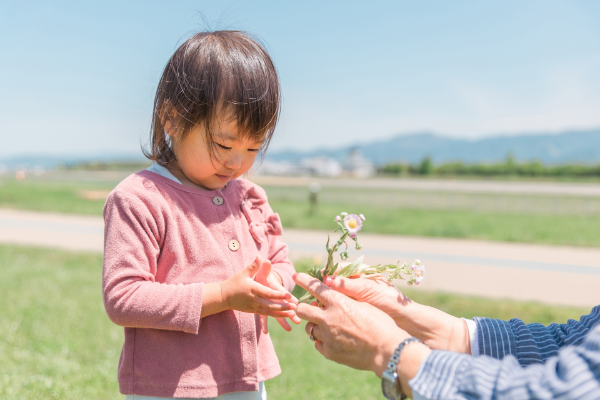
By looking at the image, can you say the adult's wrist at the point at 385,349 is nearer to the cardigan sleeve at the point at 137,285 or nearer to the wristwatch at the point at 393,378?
the wristwatch at the point at 393,378

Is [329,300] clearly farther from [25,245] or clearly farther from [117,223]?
[25,245]

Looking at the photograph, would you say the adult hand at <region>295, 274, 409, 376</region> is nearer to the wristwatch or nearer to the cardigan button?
the wristwatch

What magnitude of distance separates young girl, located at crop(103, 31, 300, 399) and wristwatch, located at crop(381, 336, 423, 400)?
334mm

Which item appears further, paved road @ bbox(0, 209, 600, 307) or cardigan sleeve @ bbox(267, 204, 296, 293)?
paved road @ bbox(0, 209, 600, 307)

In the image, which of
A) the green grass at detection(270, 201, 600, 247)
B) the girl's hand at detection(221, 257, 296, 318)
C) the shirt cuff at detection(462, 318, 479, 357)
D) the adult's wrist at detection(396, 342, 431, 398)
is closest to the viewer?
the adult's wrist at detection(396, 342, 431, 398)

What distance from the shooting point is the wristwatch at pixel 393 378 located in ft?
4.35

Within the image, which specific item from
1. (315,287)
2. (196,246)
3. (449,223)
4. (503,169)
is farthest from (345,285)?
(503,169)

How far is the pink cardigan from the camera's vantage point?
1.38 m

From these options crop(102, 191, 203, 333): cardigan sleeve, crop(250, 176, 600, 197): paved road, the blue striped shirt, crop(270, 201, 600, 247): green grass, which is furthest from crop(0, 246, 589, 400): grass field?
crop(250, 176, 600, 197): paved road

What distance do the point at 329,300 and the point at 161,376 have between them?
0.54 m

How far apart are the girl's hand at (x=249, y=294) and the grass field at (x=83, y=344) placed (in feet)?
4.15

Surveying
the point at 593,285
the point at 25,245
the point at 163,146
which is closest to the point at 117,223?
the point at 163,146

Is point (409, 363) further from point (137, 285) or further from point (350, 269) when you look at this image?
point (137, 285)

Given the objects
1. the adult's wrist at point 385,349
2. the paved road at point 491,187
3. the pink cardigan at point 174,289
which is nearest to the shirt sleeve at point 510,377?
the adult's wrist at point 385,349
